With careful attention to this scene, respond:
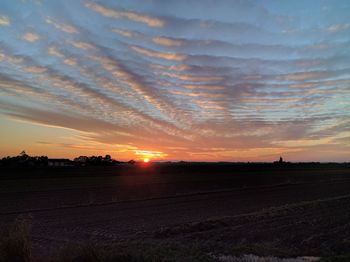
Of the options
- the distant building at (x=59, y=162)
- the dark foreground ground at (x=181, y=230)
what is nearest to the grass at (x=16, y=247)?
the dark foreground ground at (x=181, y=230)

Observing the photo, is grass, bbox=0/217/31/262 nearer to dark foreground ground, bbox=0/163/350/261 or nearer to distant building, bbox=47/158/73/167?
dark foreground ground, bbox=0/163/350/261

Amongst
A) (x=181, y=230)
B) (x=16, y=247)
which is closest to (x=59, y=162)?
(x=181, y=230)

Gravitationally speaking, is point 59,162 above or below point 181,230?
above

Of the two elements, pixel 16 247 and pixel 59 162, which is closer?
pixel 16 247

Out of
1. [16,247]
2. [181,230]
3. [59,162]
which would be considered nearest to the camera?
[16,247]

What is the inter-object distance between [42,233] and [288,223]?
12547 mm

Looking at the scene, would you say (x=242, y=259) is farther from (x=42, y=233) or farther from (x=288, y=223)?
(x=42, y=233)

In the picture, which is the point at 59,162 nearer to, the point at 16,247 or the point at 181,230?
the point at 181,230

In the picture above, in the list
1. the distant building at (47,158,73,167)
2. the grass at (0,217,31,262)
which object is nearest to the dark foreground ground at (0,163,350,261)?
the grass at (0,217,31,262)

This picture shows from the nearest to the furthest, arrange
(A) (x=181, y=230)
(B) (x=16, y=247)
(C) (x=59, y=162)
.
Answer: (B) (x=16, y=247) → (A) (x=181, y=230) → (C) (x=59, y=162)

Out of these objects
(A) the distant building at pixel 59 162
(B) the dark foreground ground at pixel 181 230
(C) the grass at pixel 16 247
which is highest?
(A) the distant building at pixel 59 162

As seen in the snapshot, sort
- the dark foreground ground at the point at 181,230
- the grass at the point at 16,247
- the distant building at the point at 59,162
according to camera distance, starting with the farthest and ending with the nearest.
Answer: the distant building at the point at 59,162 → the dark foreground ground at the point at 181,230 → the grass at the point at 16,247

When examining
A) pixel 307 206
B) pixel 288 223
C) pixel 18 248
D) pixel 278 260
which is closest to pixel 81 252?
pixel 18 248

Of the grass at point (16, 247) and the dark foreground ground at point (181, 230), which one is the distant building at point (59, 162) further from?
the grass at point (16, 247)
